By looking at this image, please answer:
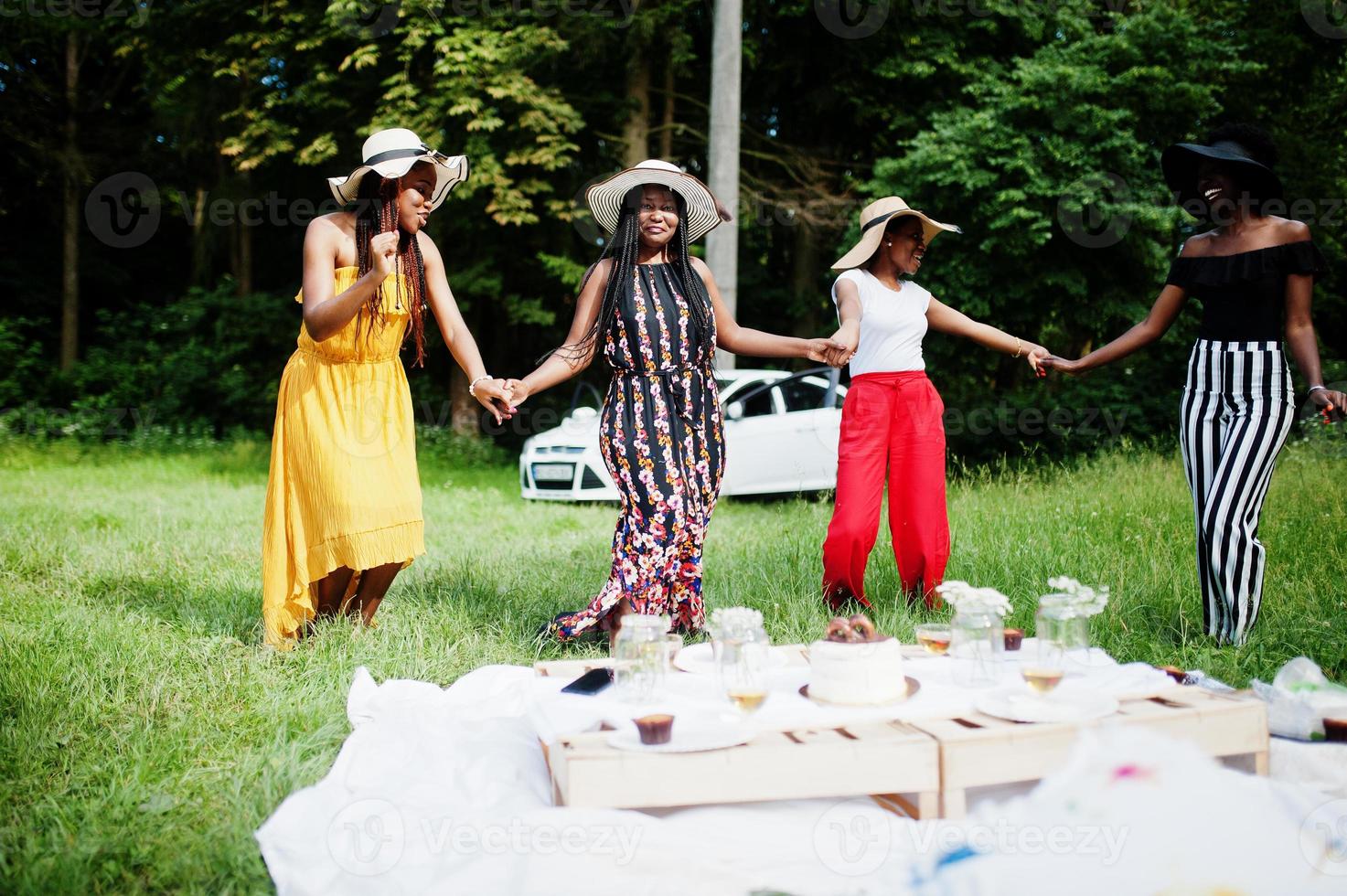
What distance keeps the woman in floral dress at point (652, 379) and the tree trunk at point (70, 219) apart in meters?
17.2

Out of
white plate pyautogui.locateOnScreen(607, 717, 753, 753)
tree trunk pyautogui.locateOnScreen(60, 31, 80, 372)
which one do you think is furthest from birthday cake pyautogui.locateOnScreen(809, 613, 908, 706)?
tree trunk pyautogui.locateOnScreen(60, 31, 80, 372)

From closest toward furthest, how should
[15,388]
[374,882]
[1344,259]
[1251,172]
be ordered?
Answer: 1. [374,882]
2. [1251,172]
3. [1344,259]
4. [15,388]

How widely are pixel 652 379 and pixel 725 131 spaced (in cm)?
698

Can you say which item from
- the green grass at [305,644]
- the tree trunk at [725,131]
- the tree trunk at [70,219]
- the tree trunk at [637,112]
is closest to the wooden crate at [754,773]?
the green grass at [305,644]

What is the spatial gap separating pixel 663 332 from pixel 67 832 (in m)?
2.66

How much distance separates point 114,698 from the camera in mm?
3732

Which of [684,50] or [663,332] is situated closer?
[663,332]

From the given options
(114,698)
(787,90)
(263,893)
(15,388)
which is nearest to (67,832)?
(263,893)

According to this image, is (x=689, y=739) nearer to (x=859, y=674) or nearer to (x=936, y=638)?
(x=859, y=674)

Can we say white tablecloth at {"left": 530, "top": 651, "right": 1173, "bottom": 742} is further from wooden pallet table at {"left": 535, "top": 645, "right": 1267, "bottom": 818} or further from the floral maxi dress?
the floral maxi dress

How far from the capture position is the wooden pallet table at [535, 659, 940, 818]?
2404 mm

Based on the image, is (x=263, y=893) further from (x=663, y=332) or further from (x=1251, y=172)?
(x=1251, y=172)

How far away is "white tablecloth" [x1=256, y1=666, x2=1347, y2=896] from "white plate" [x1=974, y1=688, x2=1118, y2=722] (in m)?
0.22

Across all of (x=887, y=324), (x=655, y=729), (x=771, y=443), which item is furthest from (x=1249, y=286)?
(x=771, y=443)
